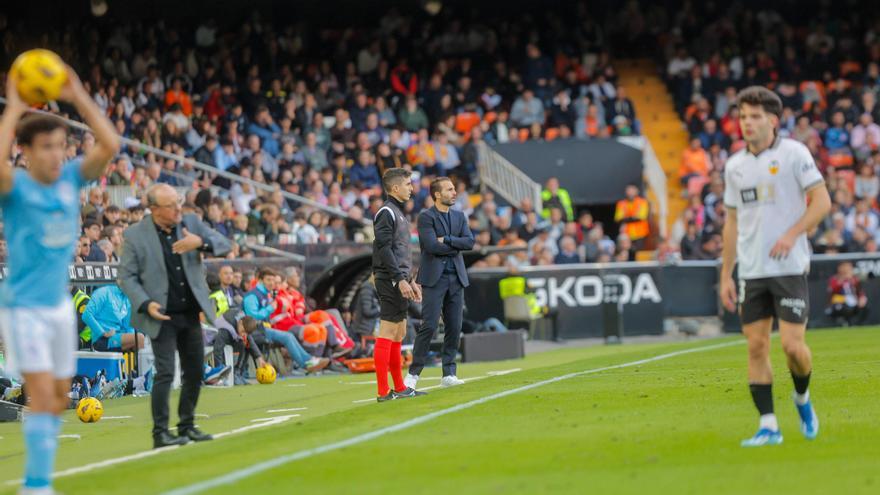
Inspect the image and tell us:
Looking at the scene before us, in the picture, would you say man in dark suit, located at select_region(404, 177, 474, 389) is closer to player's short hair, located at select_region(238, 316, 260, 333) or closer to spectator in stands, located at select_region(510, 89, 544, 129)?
player's short hair, located at select_region(238, 316, 260, 333)

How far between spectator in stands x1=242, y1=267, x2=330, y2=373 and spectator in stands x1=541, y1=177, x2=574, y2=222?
1260 centimetres

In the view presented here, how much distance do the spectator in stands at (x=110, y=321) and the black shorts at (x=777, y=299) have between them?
33.3 feet

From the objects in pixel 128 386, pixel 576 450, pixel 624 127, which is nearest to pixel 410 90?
pixel 624 127

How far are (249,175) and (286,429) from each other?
1720 centimetres

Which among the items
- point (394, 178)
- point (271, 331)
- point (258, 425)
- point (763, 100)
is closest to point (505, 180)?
point (271, 331)

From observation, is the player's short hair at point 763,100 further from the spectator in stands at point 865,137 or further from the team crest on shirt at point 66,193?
the spectator in stands at point 865,137

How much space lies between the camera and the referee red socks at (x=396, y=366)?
14.7 metres

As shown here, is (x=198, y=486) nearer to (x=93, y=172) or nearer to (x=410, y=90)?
(x=93, y=172)

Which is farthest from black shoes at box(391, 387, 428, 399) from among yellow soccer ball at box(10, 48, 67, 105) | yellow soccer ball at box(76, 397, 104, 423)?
yellow soccer ball at box(10, 48, 67, 105)

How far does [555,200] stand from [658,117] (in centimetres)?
708

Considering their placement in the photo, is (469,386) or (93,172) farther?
(469,386)

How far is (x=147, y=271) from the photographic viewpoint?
11039mm

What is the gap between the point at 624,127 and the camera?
118ft

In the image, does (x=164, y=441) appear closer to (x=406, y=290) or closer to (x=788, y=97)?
(x=406, y=290)
